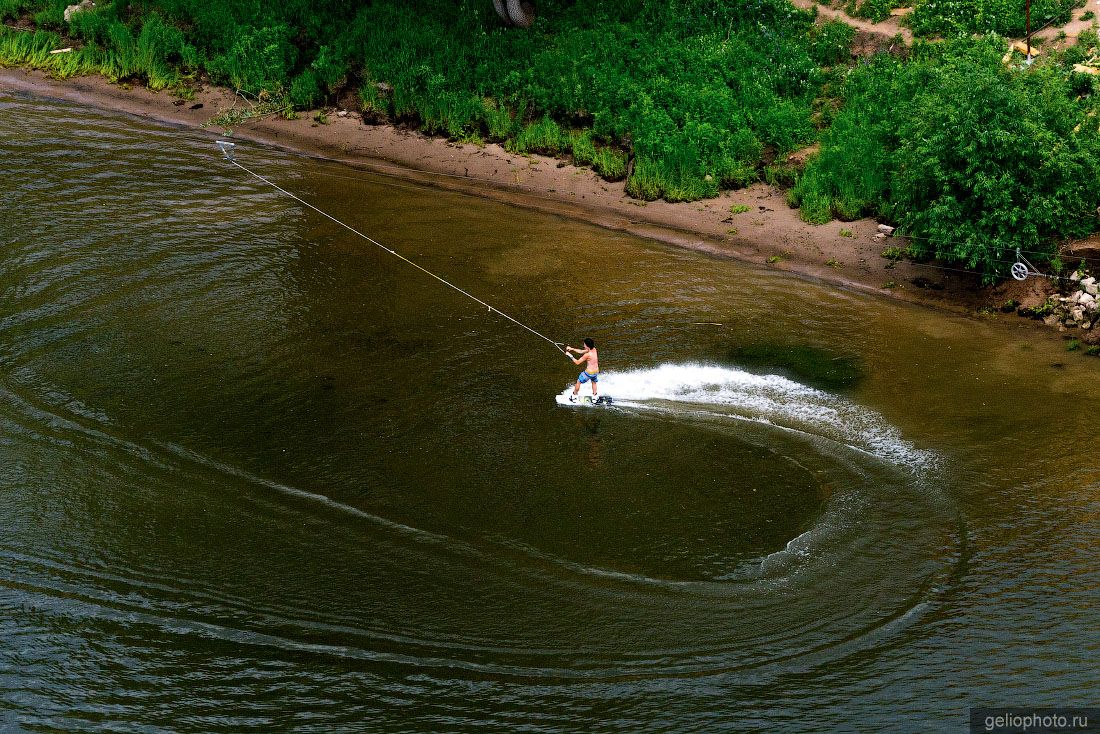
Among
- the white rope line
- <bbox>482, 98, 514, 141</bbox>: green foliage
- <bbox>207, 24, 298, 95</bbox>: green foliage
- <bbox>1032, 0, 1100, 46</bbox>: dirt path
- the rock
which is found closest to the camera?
the white rope line

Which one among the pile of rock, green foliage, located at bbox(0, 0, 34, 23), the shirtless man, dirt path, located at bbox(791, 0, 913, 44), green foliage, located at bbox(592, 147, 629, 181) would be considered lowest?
the shirtless man

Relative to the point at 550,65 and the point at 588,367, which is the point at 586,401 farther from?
the point at 550,65

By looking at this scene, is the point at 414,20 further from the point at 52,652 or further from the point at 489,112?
the point at 52,652

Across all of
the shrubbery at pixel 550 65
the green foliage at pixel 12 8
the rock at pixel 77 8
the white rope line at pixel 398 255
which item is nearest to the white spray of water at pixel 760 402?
the white rope line at pixel 398 255

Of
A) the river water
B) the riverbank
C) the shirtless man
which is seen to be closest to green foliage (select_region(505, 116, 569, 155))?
the riverbank

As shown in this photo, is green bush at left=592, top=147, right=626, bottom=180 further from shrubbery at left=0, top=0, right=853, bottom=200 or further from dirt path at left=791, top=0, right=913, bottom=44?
dirt path at left=791, top=0, right=913, bottom=44

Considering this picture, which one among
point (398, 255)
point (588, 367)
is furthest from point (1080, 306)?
point (398, 255)
